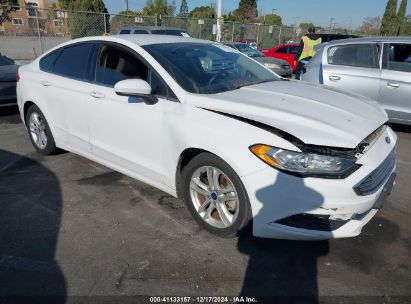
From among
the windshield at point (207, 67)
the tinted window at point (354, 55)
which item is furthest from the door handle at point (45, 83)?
the tinted window at point (354, 55)

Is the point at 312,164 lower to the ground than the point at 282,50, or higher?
higher

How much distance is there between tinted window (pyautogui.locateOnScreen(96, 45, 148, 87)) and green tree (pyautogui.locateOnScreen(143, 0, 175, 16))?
130ft

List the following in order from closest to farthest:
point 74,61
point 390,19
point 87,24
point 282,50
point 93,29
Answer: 1. point 74,61
2. point 282,50
3. point 87,24
4. point 93,29
5. point 390,19

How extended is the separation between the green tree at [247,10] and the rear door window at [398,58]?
42261 mm

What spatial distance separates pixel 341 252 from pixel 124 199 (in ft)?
7.00

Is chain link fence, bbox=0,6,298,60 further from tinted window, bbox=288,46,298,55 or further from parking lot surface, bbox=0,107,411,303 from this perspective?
parking lot surface, bbox=0,107,411,303

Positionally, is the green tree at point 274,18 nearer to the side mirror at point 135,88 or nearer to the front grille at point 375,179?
the side mirror at point 135,88

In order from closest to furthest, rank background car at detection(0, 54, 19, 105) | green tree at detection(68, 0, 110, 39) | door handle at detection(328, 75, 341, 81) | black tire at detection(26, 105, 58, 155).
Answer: black tire at detection(26, 105, 58, 155) < door handle at detection(328, 75, 341, 81) < background car at detection(0, 54, 19, 105) < green tree at detection(68, 0, 110, 39)

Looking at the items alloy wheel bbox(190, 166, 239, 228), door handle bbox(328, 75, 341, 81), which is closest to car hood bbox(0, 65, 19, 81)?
alloy wheel bbox(190, 166, 239, 228)

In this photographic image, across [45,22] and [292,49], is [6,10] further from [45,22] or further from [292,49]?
[292,49]

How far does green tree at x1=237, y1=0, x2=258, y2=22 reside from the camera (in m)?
46.1

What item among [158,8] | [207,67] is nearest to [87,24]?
[207,67]

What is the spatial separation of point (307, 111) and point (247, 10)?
47.0 m

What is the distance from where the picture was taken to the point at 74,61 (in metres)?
4.30
